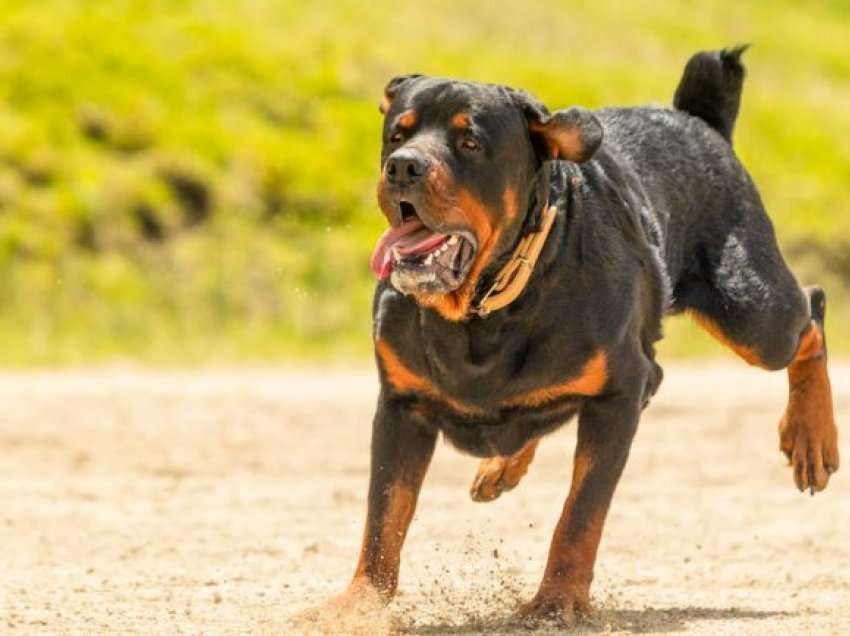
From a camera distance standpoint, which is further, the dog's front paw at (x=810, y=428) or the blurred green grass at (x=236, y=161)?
the blurred green grass at (x=236, y=161)

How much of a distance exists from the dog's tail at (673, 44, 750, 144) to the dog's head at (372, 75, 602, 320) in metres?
1.93

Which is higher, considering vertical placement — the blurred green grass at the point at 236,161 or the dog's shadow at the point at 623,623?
the blurred green grass at the point at 236,161

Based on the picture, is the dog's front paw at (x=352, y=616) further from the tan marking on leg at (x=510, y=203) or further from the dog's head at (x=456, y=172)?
the tan marking on leg at (x=510, y=203)

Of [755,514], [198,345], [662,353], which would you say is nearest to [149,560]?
[755,514]

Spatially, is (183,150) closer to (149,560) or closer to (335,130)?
(335,130)

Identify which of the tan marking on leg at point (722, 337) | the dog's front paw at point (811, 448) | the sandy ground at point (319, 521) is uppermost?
Answer: the tan marking on leg at point (722, 337)

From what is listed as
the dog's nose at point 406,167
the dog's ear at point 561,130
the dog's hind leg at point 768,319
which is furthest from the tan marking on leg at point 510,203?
the dog's hind leg at point 768,319

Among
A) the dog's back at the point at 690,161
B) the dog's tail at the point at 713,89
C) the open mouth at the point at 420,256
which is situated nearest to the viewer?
the open mouth at the point at 420,256

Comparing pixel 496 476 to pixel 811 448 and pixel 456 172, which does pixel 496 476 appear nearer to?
pixel 811 448

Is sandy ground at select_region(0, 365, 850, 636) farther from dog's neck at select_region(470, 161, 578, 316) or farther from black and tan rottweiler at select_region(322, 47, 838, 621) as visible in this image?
dog's neck at select_region(470, 161, 578, 316)

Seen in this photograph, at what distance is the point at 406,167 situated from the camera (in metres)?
5.15

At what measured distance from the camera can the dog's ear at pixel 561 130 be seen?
5594 mm

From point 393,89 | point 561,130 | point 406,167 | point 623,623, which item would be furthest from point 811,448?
point 406,167

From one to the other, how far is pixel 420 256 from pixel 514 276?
40 centimetres
